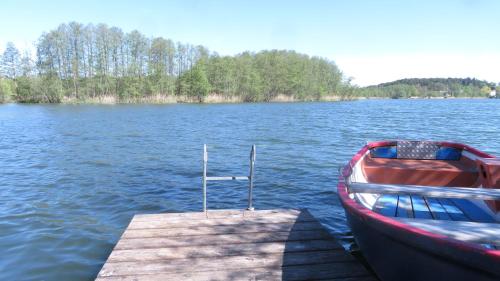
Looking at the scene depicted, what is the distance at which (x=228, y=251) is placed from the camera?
4.43 meters

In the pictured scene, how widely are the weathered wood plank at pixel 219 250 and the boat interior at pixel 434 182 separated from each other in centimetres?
89

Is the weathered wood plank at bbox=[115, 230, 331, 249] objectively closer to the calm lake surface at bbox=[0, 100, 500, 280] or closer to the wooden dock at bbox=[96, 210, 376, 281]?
the wooden dock at bbox=[96, 210, 376, 281]

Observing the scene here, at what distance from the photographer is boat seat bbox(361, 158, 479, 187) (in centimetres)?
643

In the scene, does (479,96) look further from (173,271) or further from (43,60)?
(173,271)

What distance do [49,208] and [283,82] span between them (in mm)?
75375

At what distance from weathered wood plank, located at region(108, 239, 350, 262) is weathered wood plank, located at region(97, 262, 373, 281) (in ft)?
1.24

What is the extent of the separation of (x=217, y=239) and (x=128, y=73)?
213 ft

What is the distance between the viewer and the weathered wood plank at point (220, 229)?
16.3 ft

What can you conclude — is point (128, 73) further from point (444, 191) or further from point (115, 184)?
point (444, 191)

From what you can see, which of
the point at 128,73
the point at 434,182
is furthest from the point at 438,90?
the point at 434,182

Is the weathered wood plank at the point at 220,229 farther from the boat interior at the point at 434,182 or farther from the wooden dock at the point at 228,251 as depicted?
the boat interior at the point at 434,182

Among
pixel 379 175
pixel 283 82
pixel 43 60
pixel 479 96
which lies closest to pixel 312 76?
pixel 283 82

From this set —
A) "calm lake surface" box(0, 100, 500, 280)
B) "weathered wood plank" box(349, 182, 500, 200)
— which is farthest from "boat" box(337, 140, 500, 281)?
"calm lake surface" box(0, 100, 500, 280)

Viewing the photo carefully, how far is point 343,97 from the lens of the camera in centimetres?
10525
